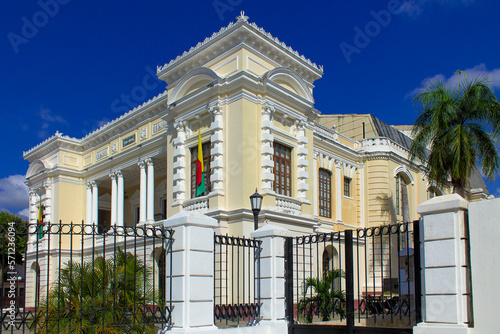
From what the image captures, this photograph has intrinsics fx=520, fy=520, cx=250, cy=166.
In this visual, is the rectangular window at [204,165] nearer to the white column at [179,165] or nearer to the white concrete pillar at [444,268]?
the white column at [179,165]

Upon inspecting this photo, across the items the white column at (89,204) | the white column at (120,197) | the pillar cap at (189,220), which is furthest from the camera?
the white column at (89,204)

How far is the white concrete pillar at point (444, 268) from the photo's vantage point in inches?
272

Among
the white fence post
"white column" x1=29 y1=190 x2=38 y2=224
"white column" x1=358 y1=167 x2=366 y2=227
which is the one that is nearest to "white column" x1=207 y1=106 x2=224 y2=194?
"white column" x1=358 y1=167 x2=366 y2=227

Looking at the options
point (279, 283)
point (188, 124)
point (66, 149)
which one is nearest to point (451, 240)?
point (279, 283)

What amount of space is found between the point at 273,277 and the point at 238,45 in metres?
11.0

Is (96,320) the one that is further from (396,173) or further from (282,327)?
(396,173)

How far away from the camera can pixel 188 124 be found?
20.3m

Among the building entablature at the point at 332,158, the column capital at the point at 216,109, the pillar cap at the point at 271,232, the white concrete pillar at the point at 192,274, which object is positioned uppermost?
the column capital at the point at 216,109

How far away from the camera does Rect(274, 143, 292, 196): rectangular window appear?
62.8 feet

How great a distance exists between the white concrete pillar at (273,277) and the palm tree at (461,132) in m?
9.07

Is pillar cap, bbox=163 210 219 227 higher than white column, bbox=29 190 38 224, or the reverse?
white column, bbox=29 190 38 224

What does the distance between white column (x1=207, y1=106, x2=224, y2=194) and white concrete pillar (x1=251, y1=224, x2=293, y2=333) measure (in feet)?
26.5

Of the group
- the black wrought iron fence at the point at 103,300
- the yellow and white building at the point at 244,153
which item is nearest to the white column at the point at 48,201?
the yellow and white building at the point at 244,153

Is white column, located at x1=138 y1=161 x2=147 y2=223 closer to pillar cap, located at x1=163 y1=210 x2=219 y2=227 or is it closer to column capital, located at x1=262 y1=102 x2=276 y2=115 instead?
column capital, located at x1=262 y1=102 x2=276 y2=115
